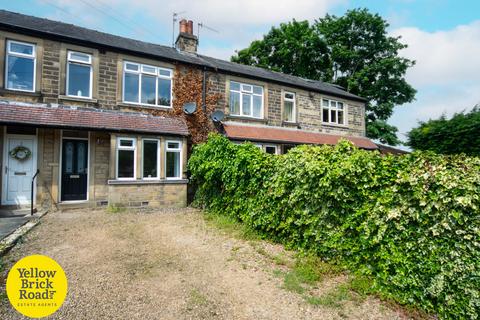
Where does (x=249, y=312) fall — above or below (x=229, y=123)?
below

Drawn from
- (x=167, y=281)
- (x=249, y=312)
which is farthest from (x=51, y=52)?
(x=249, y=312)

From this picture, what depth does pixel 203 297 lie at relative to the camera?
367cm

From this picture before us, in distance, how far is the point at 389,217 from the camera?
12.3 ft

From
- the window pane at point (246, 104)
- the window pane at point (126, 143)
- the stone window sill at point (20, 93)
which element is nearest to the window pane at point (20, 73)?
the stone window sill at point (20, 93)

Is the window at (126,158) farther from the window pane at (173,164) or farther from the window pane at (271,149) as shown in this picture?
the window pane at (271,149)

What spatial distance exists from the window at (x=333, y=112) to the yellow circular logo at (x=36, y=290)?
1557cm

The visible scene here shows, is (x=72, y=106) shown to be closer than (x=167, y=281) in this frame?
No

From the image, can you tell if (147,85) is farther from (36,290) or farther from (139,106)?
(36,290)

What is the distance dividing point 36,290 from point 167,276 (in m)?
1.72

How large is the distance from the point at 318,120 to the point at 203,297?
14.0 m

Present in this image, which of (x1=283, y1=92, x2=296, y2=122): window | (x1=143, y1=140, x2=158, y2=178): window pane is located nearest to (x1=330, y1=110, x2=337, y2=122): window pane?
(x1=283, y1=92, x2=296, y2=122): window

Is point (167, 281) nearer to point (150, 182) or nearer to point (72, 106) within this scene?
point (150, 182)

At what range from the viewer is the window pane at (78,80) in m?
9.48

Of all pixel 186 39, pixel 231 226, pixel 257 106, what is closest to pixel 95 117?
pixel 231 226
